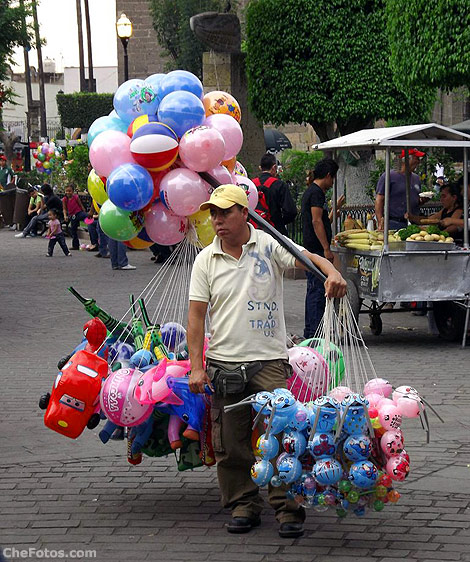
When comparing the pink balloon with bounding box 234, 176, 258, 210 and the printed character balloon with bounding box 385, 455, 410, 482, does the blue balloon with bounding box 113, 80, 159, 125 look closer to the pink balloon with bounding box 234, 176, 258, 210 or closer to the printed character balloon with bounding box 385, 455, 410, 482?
the pink balloon with bounding box 234, 176, 258, 210

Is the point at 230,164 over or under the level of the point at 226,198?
over

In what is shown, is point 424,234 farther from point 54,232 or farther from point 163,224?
point 54,232

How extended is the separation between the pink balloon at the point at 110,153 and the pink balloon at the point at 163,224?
1.03 ft

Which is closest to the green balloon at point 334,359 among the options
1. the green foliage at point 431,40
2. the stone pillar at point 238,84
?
the green foliage at point 431,40

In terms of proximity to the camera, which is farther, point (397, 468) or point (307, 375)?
point (307, 375)

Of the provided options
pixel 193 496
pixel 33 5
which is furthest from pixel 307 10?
pixel 193 496

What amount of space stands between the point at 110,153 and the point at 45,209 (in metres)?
22.1

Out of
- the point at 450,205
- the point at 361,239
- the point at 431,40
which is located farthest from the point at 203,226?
the point at 431,40

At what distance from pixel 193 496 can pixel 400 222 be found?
290 inches

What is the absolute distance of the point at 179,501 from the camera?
593 cm

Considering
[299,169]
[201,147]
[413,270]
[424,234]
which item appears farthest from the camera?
[299,169]

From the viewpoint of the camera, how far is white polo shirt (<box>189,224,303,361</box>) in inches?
210

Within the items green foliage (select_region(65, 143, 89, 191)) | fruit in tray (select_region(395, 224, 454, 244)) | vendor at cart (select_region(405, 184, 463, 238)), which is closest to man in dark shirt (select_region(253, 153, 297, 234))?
vendor at cart (select_region(405, 184, 463, 238))

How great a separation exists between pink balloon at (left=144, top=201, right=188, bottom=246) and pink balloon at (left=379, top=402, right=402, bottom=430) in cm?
170
